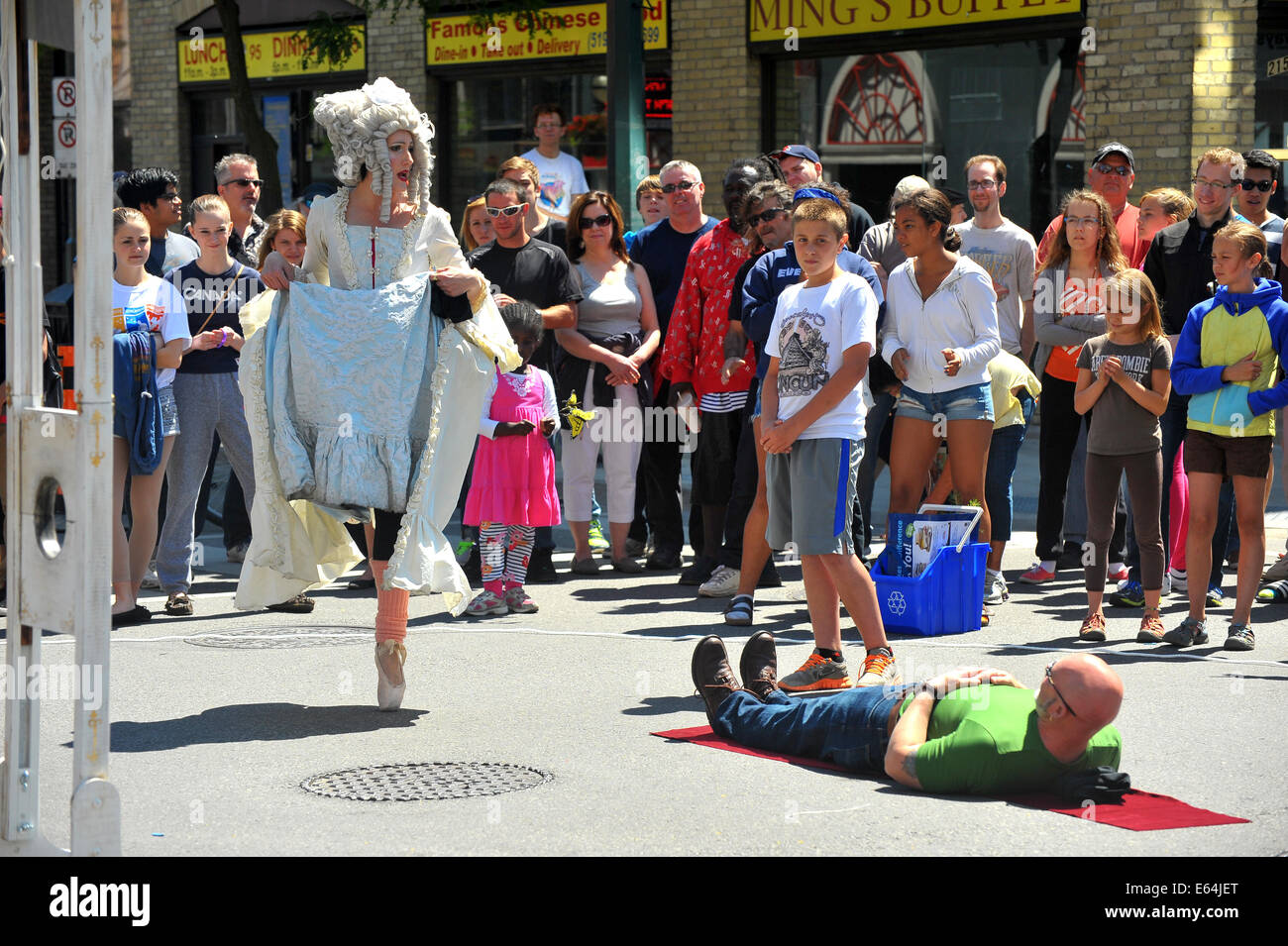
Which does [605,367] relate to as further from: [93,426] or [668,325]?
[93,426]

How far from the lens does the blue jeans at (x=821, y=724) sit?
18.5 ft

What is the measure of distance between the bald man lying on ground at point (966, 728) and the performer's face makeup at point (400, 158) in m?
2.47

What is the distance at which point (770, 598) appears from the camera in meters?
9.36

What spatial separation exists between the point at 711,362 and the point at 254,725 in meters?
3.97

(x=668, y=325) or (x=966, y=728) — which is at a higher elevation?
(x=668, y=325)

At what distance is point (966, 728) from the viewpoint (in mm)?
5270

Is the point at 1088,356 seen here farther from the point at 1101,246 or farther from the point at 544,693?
the point at 544,693

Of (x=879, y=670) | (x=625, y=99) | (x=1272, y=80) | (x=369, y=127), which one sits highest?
(x=1272, y=80)

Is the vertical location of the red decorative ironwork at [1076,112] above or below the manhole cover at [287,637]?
above

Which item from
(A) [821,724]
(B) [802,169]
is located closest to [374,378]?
(A) [821,724]

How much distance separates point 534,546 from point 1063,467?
9.92 feet

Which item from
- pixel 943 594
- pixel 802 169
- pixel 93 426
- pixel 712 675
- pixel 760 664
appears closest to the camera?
pixel 93 426

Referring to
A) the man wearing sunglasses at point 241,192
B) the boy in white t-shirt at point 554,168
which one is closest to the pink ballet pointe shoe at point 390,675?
the man wearing sunglasses at point 241,192

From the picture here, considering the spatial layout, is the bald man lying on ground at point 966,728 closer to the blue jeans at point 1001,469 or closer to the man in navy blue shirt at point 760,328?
the man in navy blue shirt at point 760,328
